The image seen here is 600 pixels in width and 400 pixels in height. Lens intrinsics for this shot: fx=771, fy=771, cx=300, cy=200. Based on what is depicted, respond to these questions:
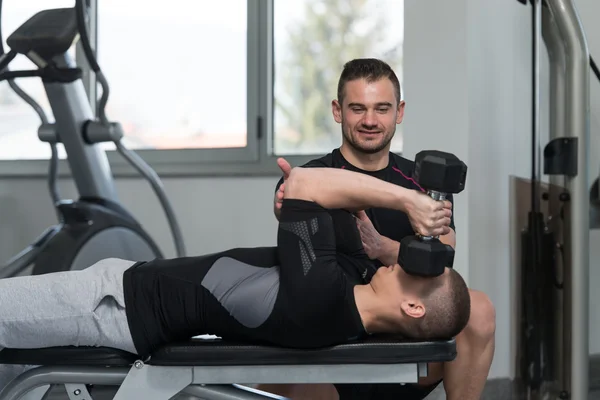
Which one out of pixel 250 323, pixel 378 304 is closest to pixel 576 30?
pixel 378 304

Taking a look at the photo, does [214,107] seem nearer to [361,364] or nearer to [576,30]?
[576,30]

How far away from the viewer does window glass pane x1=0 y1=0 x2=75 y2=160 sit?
12.6 feet

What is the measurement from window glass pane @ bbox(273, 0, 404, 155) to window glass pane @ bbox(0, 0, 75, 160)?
4.11 ft

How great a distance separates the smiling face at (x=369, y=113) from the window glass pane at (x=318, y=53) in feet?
5.15

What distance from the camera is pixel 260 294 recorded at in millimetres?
1442

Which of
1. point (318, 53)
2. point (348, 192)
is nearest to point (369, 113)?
point (348, 192)

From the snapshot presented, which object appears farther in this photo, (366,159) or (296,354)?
(366,159)

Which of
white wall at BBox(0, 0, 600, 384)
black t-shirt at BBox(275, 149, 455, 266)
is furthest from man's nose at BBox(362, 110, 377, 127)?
white wall at BBox(0, 0, 600, 384)

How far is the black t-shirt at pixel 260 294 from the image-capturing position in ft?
4.58

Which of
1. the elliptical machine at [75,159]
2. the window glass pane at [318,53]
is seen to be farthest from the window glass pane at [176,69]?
the elliptical machine at [75,159]

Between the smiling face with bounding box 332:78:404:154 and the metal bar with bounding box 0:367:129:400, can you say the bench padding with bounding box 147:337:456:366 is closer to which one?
the metal bar with bounding box 0:367:129:400

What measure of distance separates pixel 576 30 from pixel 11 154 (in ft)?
9.19

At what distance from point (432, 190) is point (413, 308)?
0.75 ft

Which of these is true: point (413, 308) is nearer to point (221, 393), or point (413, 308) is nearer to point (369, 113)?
point (221, 393)
